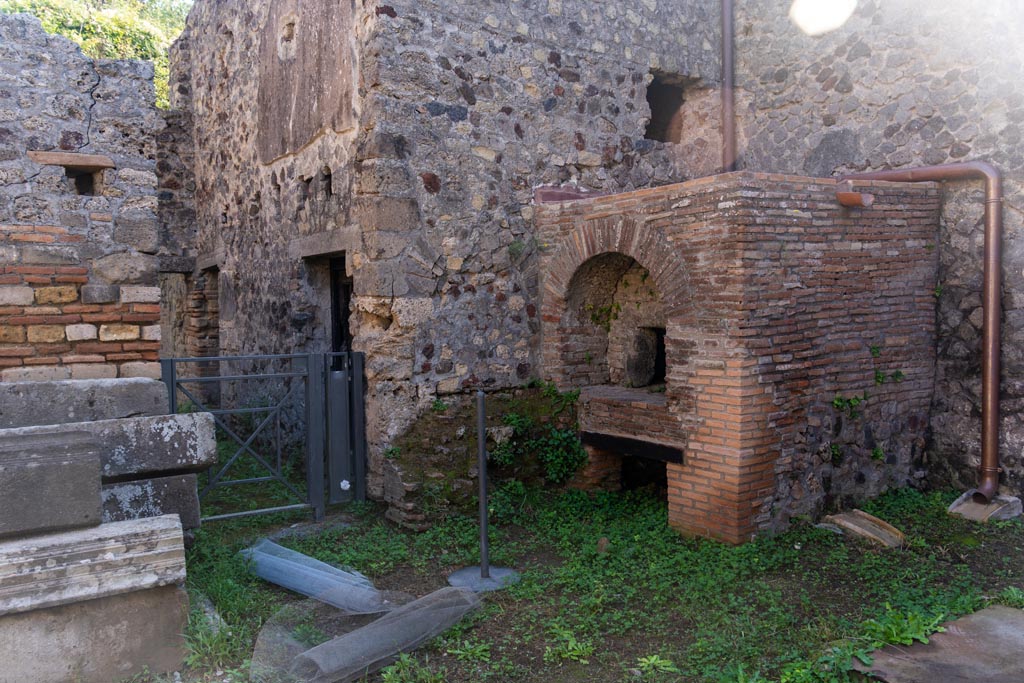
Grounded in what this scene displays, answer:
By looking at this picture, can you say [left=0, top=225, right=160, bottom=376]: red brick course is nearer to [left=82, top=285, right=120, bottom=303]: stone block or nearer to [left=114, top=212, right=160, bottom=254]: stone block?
[left=82, top=285, right=120, bottom=303]: stone block

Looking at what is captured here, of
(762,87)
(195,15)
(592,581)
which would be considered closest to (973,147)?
(762,87)

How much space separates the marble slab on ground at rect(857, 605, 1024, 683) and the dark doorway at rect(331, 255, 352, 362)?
17.7 ft

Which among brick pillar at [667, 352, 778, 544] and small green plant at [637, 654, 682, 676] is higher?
brick pillar at [667, 352, 778, 544]

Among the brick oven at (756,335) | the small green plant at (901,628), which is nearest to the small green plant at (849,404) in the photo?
the brick oven at (756,335)

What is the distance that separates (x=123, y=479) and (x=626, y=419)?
3.74m

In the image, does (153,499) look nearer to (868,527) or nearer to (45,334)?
(45,334)

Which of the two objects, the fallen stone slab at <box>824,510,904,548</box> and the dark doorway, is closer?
the fallen stone slab at <box>824,510,904,548</box>

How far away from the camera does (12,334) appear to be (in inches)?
174

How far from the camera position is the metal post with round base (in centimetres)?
523

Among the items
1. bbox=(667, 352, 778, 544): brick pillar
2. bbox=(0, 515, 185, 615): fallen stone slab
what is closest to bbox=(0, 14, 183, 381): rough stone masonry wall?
bbox=(0, 515, 185, 615): fallen stone slab

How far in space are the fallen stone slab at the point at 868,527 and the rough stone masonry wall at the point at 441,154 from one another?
108 inches

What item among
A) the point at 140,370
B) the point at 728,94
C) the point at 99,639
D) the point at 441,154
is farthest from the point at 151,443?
the point at 728,94

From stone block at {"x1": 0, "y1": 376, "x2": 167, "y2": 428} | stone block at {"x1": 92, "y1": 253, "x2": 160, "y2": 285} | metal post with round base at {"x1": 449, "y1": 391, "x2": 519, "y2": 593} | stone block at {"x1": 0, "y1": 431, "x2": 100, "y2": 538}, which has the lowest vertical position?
metal post with round base at {"x1": 449, "y1": 391, "x2": 519, "y2": 593}

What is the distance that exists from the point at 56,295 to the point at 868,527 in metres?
5.61
